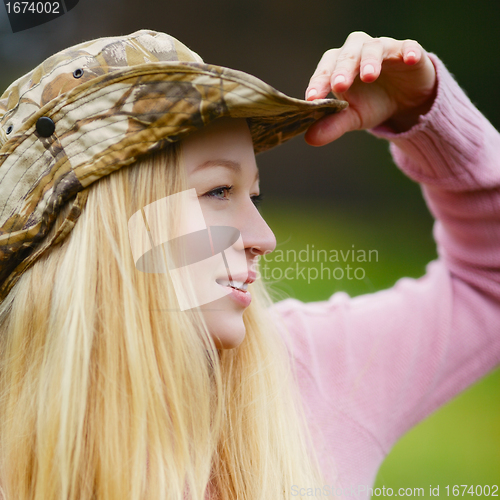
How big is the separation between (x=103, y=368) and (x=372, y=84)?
0.69 m

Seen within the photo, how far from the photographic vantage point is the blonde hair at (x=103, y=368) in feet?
2.13

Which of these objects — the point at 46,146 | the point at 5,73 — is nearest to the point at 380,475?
the point at 46,146

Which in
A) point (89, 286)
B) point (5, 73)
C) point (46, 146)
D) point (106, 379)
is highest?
point (5, 73)

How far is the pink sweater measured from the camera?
2.99ft

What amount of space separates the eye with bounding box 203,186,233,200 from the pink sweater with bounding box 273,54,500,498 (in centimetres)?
40

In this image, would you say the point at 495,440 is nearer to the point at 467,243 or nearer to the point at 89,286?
the point at 467,243

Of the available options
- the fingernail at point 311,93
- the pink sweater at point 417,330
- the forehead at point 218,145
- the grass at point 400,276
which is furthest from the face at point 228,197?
the grass at point 400,276

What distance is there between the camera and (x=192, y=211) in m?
0.67

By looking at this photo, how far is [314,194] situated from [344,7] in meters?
1.36

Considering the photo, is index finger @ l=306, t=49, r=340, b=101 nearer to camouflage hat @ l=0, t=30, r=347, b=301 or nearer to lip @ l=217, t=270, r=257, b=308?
camouflage hat @ l=0, t=30, r=347, b=301

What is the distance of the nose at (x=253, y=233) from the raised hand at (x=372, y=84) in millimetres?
202

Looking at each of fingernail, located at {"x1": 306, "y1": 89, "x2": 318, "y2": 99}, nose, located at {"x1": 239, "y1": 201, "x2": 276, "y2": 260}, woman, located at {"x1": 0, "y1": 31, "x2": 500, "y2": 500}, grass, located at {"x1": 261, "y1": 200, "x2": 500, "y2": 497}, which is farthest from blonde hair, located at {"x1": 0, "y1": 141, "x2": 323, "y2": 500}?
grass, located at {"x1": 261, "y1": 200, "x2": 500, "y2": 497}

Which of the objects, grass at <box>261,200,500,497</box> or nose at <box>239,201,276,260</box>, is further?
grass at <box>261,200,500,497</box>

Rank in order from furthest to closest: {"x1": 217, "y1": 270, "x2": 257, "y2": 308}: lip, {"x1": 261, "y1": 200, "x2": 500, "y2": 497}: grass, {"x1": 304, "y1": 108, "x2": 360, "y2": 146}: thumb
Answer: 1. {"x1": 261, "y1": 200, "x2": 500, "y2": 497}: grass
2. {"x1": 304, "y1": 108, "x2": 360, "y2": 146}: thumb
3. {"x1": 217, "y1": 270, "x2": 257, "y2": 308}: lip
